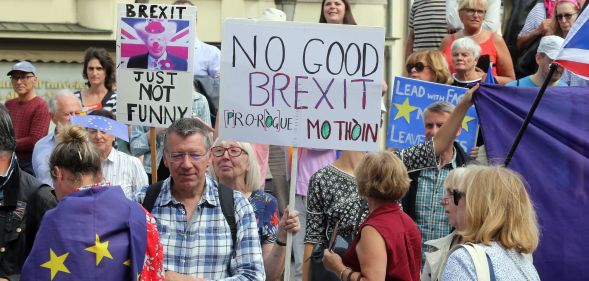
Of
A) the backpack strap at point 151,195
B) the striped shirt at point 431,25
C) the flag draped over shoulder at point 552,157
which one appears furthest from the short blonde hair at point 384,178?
the striped shirt at point 431,25

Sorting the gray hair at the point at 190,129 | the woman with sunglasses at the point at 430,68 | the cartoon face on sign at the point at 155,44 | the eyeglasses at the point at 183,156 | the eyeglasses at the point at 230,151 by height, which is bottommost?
the eyeglasses at the point at 230,151

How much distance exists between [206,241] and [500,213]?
1.61 meters

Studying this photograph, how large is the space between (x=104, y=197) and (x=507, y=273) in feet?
5.88

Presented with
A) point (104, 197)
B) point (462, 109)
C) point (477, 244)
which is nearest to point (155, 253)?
point (104, 197)

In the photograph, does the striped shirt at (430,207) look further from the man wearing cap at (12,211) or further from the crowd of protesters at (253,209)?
the man wearing cap at (12,211)

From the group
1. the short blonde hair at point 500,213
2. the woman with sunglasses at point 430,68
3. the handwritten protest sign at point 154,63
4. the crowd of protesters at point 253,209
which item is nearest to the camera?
the short blonde hair at point 500,213

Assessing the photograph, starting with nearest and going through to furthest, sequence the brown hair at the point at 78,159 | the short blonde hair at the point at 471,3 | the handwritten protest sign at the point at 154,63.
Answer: the brown hair at the point at 78,159 < the handwritten protest sign at the point at 154,63 < the short blonde hair at the point at 471,3

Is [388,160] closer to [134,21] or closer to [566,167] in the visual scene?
[566,167]

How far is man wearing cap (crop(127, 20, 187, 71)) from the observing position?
9656 mm

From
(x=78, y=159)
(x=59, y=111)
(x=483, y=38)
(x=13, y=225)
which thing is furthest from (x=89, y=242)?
(x=483, y=38)

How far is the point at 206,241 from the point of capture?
6.70 meters

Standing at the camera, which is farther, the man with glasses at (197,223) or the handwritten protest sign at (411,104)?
the handwritten protest sign at (411,104)

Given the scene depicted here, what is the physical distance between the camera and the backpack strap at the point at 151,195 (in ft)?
22.3

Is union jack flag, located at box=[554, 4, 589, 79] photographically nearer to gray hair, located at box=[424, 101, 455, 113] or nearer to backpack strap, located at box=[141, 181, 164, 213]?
gray hair, located at box=[424, 101, 455, 113]
